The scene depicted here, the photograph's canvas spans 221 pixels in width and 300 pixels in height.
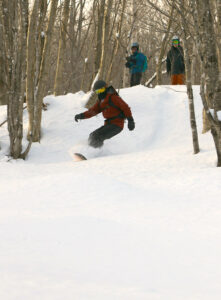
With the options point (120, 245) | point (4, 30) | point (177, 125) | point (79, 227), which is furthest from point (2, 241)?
point (177, 125)

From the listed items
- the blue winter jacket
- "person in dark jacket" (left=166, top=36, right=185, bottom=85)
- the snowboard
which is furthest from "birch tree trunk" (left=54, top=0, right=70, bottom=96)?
the snowboard

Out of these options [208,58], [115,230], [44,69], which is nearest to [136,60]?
[44,69]

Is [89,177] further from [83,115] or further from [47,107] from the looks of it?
[47,107]

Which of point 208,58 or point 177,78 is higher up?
point 208,58

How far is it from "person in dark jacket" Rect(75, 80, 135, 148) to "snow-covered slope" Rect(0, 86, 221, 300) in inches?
38.5

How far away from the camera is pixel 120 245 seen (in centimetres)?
250

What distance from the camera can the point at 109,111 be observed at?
6.98m

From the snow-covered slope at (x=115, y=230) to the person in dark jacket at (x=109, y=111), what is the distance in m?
0.98

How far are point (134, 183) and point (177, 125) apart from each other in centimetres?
473

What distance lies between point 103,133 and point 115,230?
434cm

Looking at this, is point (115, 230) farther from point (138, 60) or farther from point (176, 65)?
point (176, 65)

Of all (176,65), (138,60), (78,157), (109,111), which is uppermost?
(138,60)

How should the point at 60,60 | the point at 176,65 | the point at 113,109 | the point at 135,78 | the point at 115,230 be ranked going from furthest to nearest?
1. the point at 135,78
2. the point at 176,65
3. the point at 60,60
4. the point at 113,109
5. the point at 115,230

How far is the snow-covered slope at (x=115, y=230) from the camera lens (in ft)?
6.30
